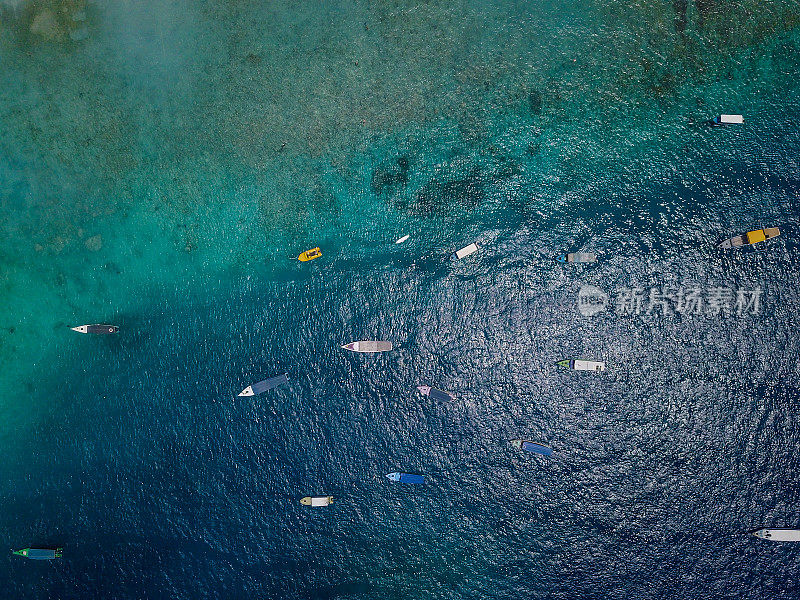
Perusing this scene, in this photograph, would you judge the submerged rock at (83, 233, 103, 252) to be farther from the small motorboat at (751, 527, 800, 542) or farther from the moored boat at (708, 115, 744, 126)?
the small motorboat at (751, 527, 800, 542)

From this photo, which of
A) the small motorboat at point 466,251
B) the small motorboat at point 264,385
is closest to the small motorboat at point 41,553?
the small motorboat at point 264,385

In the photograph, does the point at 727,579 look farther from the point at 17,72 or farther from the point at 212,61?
the point at 17,72

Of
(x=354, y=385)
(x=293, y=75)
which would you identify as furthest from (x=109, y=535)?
(x=293, y=75)

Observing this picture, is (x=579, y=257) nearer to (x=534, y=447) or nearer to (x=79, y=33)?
(x=534, y=447)

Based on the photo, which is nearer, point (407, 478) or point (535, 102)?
point (407, 478)

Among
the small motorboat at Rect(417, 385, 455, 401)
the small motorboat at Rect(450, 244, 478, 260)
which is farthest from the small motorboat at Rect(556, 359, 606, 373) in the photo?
the small motorboat at Rect(450, 244, 478, 260)

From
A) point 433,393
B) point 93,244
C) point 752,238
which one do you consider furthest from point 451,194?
point 93,244
